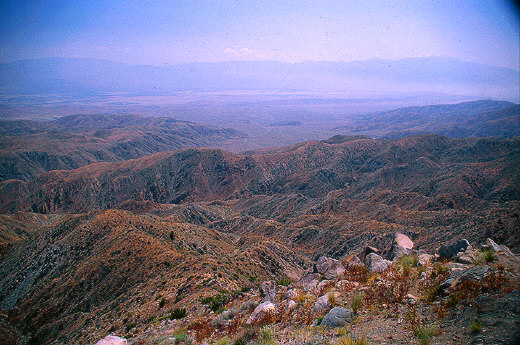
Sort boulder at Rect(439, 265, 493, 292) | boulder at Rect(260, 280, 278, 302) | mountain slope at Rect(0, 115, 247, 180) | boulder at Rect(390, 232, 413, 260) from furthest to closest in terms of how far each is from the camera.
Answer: mountain slope at Rect(0, 115, 247, 180), boulder at Rect(390, 232, 413, 260), boulder at Rect(260, 280, 278, 302), boulder at Rect(439, 265, 493, 292)

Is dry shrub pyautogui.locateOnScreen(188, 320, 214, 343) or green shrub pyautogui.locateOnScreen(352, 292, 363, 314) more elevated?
green shrub pyautogui.locateOnScreen(352, 292, 363, 314)

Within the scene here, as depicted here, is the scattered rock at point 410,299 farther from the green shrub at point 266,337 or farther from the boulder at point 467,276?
the green shrub at point 266,337

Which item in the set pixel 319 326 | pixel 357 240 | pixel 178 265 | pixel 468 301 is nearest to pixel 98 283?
pixel 178 265

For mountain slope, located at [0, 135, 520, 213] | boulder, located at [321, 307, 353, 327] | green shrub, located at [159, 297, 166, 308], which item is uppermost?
boulder, located at [321, 307, 353, 327]

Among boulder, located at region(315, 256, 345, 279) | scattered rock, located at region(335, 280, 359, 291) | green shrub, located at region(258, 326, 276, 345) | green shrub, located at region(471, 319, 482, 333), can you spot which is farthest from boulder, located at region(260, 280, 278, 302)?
green shrub, located at region(471, 319, 482, 333)

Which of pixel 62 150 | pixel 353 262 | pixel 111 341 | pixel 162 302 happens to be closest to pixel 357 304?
pixel 353 262

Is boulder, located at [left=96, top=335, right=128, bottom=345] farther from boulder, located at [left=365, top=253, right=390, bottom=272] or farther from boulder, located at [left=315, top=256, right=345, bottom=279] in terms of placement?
boulder, located at [left=365, top=253, right=390, bottom=272]

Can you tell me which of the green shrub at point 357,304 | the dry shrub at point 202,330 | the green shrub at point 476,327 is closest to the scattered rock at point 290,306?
the green shrub at point 357,304

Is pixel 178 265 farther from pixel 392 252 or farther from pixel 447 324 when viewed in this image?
pixel 447 324
